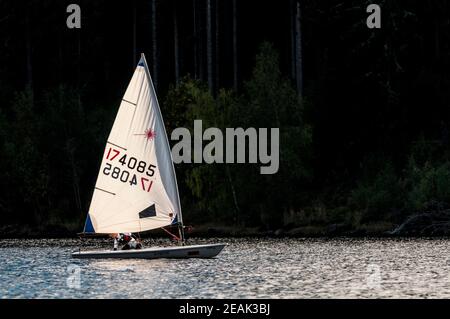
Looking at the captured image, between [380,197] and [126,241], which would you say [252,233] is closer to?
[380,197]

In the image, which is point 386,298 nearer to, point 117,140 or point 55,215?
point 117,140

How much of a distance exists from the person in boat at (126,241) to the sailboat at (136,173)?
4.77 feet

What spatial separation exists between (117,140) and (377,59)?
107 feet

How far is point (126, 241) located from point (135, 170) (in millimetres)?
5500

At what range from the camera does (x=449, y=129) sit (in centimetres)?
9025

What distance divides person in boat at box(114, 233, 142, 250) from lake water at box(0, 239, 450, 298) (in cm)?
99

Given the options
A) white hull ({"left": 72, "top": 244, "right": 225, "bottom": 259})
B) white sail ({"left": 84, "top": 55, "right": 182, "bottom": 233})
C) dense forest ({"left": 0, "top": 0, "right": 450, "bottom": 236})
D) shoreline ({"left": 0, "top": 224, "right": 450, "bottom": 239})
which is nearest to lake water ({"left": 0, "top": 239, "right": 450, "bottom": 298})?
white hull ({"left": 72, "top": 244, "right": 225, "bottom": 259})

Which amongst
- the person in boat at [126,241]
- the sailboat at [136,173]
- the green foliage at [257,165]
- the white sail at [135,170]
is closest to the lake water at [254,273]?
the person in boat at [126,241]

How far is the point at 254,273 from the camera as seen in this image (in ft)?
199

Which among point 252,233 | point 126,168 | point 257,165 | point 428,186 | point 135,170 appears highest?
point 126,168

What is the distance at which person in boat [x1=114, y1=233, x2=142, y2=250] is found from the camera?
216 ft

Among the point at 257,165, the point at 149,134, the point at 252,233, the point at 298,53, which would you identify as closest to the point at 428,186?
the point at 252,233

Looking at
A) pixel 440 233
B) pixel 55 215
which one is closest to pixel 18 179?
pixel 55 215

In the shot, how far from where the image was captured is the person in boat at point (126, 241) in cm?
6569
